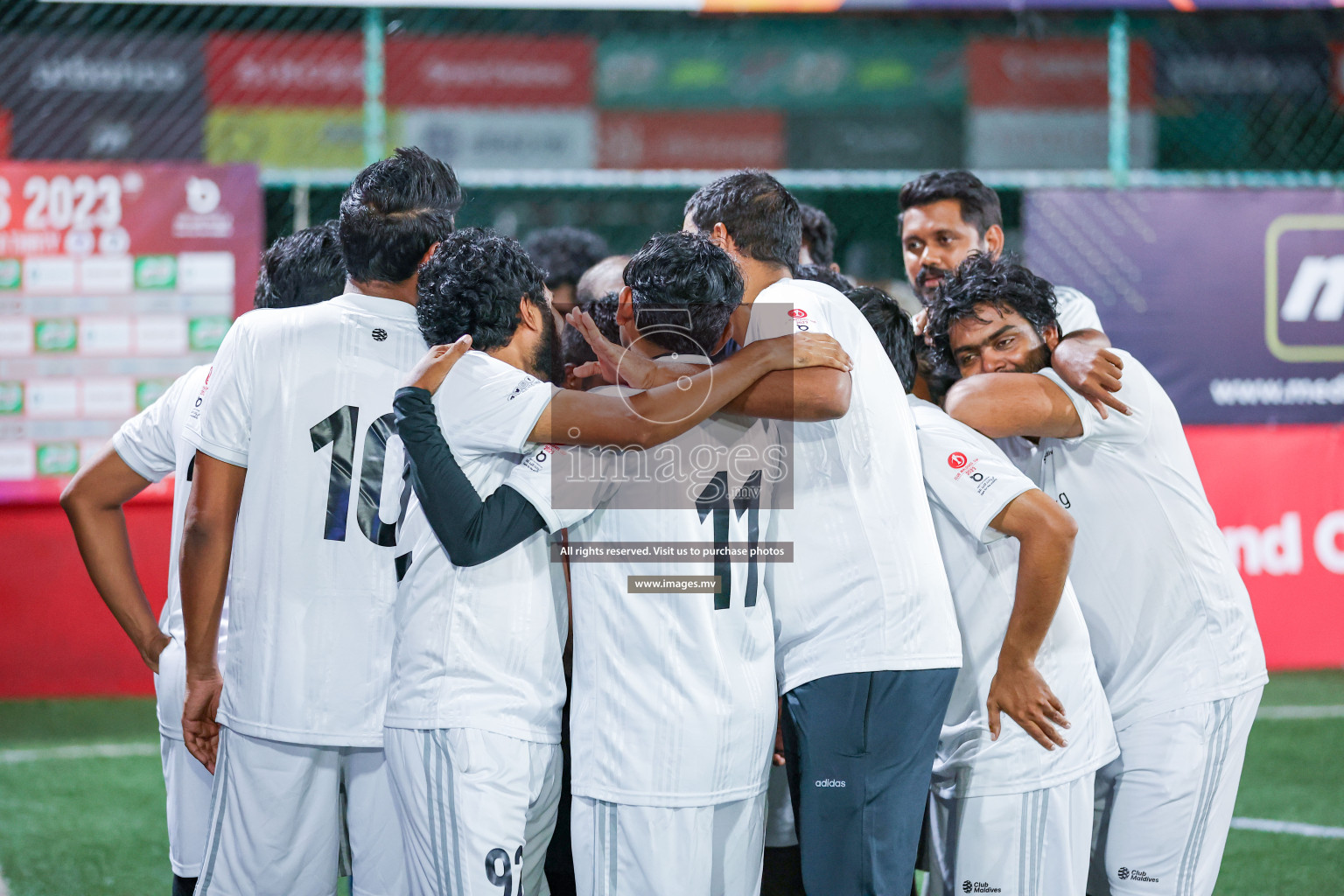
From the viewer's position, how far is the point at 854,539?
248 centimetres

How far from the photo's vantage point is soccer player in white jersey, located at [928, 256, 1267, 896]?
2.71 meters

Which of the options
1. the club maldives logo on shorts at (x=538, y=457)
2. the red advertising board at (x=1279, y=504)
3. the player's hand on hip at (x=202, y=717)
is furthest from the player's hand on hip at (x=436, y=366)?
the red advertising board at (x=1279, y=504)

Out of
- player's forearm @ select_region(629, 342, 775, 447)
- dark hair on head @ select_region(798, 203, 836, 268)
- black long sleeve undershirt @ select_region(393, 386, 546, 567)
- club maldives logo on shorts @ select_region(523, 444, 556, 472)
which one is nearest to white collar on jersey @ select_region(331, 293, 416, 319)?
black long sleeve undershirt @ select_region(393, 386, 546, 567)

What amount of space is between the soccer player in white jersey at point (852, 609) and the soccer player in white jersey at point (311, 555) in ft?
2.26

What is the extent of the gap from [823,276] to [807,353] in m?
1.03

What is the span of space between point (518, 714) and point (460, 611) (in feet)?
0.76

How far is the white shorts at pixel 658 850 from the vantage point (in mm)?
2291

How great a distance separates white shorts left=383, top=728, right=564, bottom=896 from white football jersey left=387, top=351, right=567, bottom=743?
0.12ft

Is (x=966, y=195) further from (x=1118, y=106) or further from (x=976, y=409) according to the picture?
(x=1118, y=106)

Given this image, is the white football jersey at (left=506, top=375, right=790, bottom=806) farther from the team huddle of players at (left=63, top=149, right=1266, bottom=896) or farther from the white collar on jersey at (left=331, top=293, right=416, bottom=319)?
the white collar on jersey at (left=331, top=293, right=416, bottom=319)

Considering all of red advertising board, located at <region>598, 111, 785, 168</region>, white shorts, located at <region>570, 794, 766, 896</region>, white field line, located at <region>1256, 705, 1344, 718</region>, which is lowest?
white field line, located at <region>1256, 705, 1344, 718</region>

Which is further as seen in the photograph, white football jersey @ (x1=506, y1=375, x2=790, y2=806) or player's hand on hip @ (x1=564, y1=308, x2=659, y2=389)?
player's hand on hip @ (x1=564, y1=308, x2=659, y2=389)

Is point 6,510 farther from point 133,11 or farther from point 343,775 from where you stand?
point 133,11

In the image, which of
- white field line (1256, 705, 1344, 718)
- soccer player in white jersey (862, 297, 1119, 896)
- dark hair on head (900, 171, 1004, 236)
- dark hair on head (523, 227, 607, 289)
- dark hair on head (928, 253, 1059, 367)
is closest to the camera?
soccer player in white jersey (862, 297, 1119, 896)
